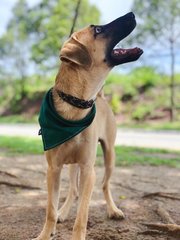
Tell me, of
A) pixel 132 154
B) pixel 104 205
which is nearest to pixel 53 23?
pixel 132 154

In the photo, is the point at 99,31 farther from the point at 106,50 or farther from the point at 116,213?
the point at 116,213

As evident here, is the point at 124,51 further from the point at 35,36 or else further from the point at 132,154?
the point at 35,36

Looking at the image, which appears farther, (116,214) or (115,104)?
(115,104)

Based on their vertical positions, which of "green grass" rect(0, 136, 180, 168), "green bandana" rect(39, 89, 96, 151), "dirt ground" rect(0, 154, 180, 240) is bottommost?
"green grass" rect(0, 136, 180, 168)

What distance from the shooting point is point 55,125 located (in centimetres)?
396

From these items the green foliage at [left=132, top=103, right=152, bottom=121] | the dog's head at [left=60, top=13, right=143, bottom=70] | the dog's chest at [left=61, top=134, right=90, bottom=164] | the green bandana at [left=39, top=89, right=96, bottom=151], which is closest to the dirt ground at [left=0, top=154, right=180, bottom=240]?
the dog's chest at [left=61, top=134, right=90, bottom=164]

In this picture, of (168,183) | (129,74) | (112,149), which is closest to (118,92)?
(129,74)

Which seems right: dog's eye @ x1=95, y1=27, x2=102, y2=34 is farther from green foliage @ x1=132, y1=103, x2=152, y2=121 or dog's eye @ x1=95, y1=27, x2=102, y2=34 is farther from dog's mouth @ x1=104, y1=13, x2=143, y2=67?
green foliage @ x1=132, y1=103, x2=152, y2=121

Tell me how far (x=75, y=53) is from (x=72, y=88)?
1.15 feet

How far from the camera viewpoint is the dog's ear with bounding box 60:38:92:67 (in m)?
3.64

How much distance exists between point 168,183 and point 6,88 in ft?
115

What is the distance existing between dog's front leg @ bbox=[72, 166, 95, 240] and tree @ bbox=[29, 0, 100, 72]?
924 inches

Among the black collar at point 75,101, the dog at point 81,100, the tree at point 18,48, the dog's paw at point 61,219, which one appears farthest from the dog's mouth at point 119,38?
the tree at point 18,48

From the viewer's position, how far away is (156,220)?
4680 millimetres
